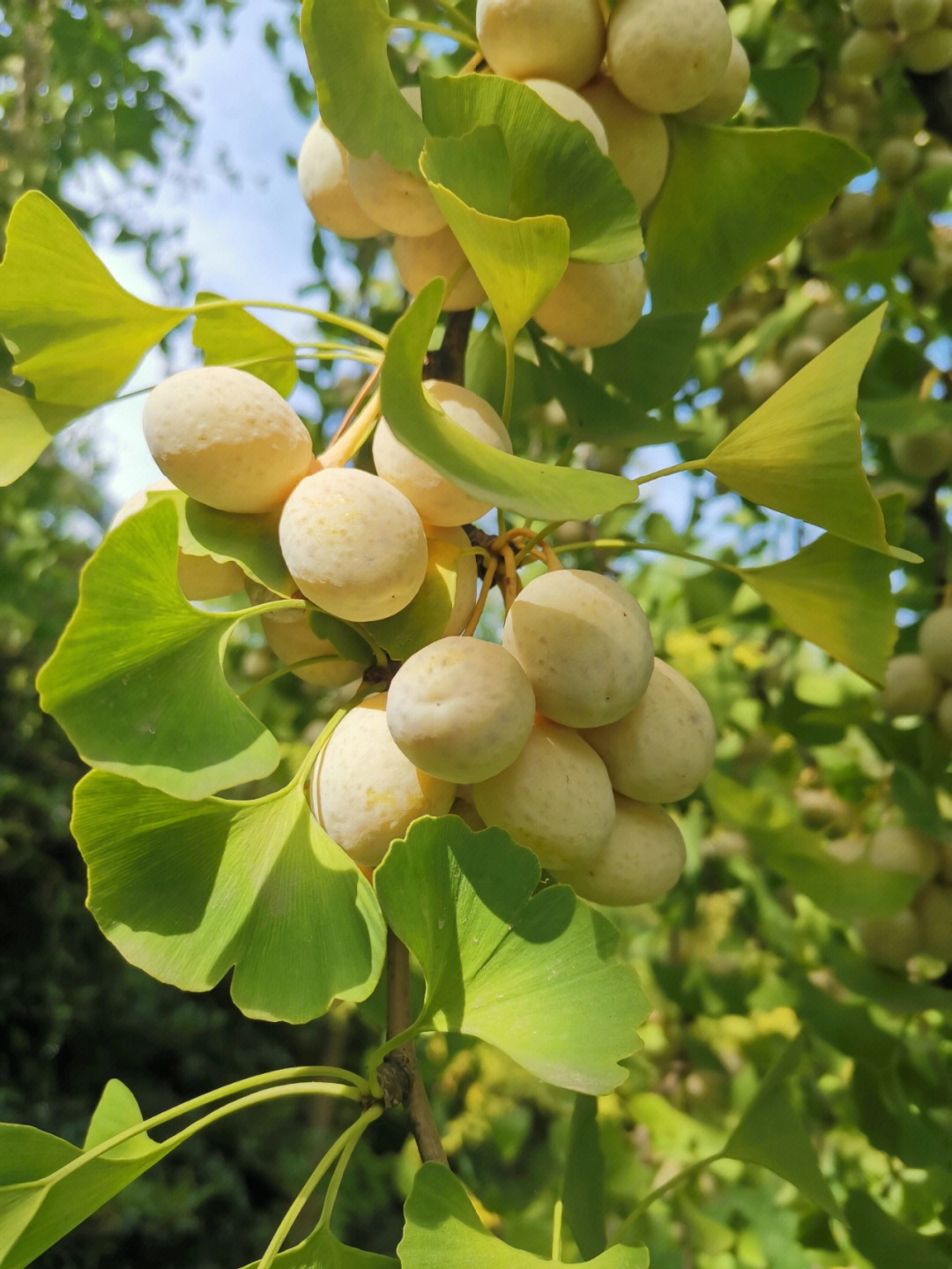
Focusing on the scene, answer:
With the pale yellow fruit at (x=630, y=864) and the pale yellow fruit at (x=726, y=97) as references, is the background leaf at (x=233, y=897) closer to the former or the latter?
the pale yellow fruit at (x=630, y=864)

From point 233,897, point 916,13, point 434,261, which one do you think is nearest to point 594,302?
point 434,261

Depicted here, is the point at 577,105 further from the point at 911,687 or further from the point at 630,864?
the point at 911,687

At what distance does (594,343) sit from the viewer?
46cm

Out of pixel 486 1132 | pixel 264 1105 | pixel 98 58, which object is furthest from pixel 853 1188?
pixel 264 1105

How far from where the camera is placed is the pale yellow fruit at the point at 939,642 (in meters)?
0.80

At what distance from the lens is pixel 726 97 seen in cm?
48

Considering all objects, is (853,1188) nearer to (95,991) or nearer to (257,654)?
(257,654)

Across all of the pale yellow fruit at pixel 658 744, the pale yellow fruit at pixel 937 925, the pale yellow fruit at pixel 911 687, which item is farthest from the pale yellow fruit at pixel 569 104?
the pale yellow fruit at pixel 937 925

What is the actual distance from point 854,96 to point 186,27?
1.26 m

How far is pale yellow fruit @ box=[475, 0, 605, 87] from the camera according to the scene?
1.39ft

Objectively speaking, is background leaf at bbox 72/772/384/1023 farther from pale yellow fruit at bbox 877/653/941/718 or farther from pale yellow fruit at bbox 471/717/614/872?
pale yellow fruit at bbox 877/653/941/718

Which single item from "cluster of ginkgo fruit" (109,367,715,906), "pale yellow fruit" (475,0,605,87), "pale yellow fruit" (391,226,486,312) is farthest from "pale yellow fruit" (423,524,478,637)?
"pale yellow fruit" (475,0,605,87)

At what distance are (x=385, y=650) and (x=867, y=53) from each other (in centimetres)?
80

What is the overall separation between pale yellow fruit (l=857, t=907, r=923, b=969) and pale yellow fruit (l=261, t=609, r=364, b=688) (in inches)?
20.2
